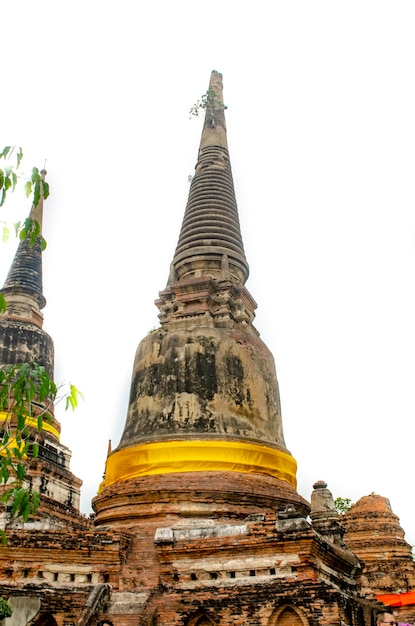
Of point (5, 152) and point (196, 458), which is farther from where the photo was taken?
point (196, 458)

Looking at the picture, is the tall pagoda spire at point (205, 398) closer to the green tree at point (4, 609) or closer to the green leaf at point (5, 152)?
the green tree at point (4, 609)

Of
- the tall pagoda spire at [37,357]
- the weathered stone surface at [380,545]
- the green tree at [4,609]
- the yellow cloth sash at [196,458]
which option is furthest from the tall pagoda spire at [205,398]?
the weathered stone surface at [380,545]

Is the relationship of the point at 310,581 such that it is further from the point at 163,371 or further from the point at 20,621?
the point at 163,371

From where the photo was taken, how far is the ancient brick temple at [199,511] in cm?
998

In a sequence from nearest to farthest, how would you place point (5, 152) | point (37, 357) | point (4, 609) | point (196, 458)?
1. point (5, 152)
2. point (4, 609)
3. point (196, 458)
4. point (37, 357)

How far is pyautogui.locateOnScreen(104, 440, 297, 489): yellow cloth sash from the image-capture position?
40.3ft

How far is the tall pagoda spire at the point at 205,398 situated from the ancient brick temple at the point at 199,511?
0.03 meters

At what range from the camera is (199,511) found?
11.5 metres

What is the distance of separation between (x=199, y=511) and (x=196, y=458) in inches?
43.7

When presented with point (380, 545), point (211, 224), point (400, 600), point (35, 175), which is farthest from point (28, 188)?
point (380, 545)

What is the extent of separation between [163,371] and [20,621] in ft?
18.8

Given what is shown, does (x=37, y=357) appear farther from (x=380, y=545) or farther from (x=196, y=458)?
(x=380, y=545)

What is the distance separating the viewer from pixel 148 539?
1127 centimetres

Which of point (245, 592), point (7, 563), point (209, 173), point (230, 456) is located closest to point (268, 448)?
point (230, 456)
